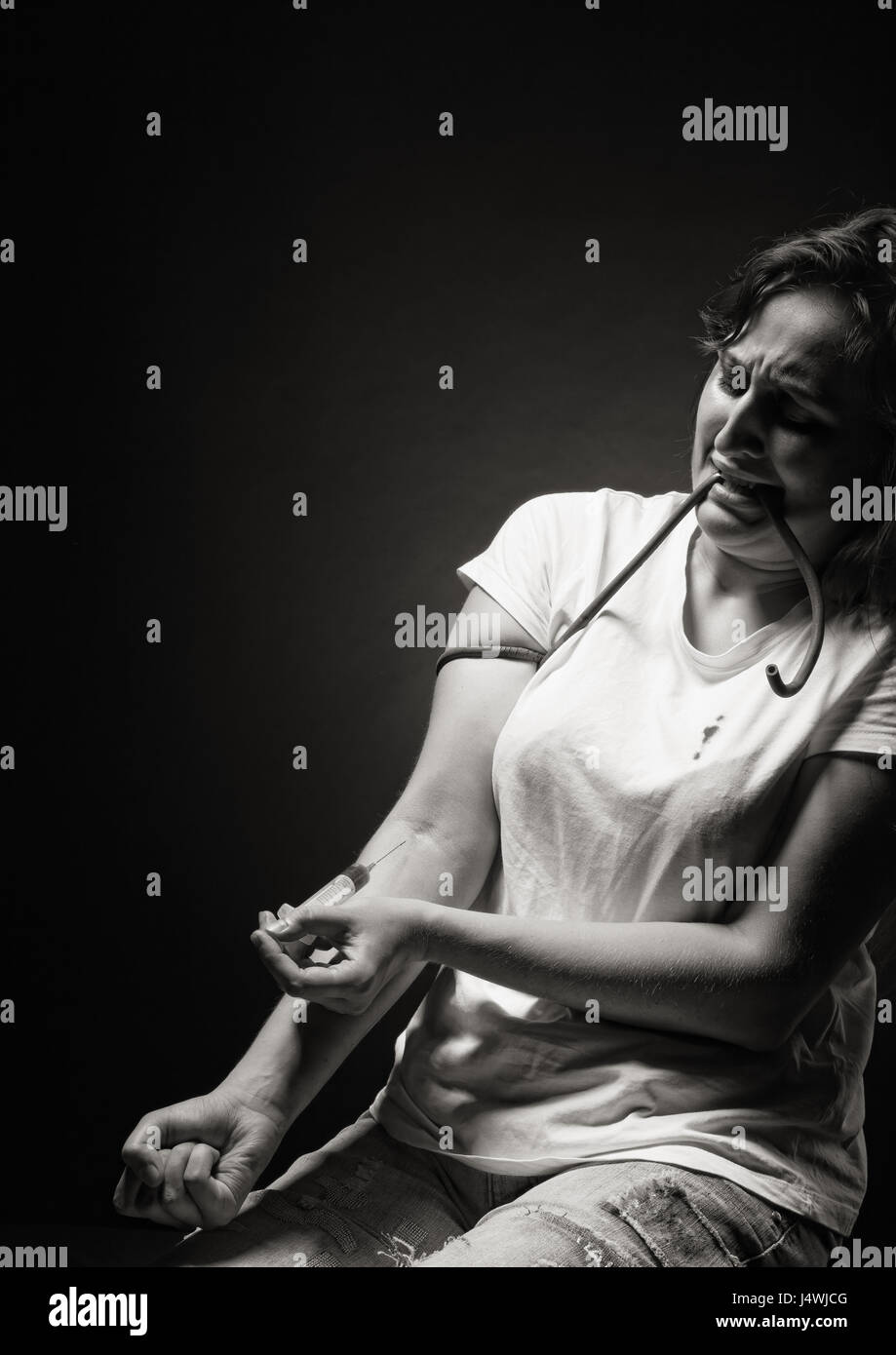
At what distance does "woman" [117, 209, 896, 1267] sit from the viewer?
997 millimetres

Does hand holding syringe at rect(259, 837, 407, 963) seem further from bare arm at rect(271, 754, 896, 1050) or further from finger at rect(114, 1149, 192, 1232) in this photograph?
finger at rect(114, 1149, 192, 1232)

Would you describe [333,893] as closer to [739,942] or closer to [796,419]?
[739,942]

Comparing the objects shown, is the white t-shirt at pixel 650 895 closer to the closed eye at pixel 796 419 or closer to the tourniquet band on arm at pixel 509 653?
the tourniquet band on arm at pixel 509 653

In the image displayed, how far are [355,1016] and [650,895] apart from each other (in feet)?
0.79

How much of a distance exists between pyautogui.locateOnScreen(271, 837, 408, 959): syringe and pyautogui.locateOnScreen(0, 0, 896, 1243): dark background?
50cm

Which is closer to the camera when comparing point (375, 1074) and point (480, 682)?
point (480, 682)

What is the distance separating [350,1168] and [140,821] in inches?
27.5

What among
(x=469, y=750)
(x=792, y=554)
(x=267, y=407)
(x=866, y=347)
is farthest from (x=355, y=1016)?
(x=267, y=407)

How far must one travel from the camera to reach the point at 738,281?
3.73 feet

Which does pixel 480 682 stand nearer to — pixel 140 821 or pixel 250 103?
pixel 140 821

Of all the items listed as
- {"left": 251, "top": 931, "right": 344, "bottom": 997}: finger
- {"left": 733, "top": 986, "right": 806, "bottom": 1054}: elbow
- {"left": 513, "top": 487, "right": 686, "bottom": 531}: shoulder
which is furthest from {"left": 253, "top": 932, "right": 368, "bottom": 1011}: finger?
{"left": 513, "top": 487, "right": 686, "bottom": 531}: shoulder

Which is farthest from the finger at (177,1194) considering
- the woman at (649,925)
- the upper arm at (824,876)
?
the upper arm at (824,876)

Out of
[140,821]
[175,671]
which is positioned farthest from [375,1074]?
[175,671]

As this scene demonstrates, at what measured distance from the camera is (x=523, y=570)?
3.81 ft
